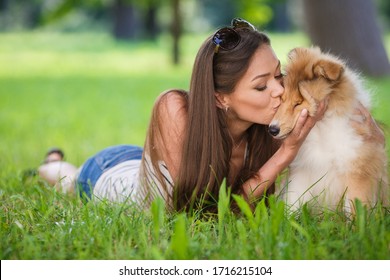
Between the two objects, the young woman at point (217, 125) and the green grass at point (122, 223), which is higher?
the young woman at point (217, 125)

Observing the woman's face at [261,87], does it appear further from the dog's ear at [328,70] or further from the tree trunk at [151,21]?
the tree trunk at [151,21]

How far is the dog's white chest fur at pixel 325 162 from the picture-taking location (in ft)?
11.1

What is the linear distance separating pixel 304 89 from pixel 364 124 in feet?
1.35

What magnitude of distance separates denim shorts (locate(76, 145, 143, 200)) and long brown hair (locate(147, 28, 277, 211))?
1.11 metres

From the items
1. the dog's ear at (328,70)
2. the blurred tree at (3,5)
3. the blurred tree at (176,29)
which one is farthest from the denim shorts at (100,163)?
the blurred tree at (3,5)

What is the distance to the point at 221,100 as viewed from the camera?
3.68 meters

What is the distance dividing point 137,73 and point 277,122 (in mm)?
12594

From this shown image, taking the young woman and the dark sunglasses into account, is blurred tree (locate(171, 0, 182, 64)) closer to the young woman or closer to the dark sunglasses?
the young woman

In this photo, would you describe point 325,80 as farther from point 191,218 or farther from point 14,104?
point 14,104

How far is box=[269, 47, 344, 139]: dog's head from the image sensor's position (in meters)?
3.30

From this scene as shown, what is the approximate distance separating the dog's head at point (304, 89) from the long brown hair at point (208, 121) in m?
0.31

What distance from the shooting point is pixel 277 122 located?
332 cm

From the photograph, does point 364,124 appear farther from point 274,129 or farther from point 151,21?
point 151,21

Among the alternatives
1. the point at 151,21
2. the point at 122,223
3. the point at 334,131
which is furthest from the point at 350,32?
the point at 151,21
